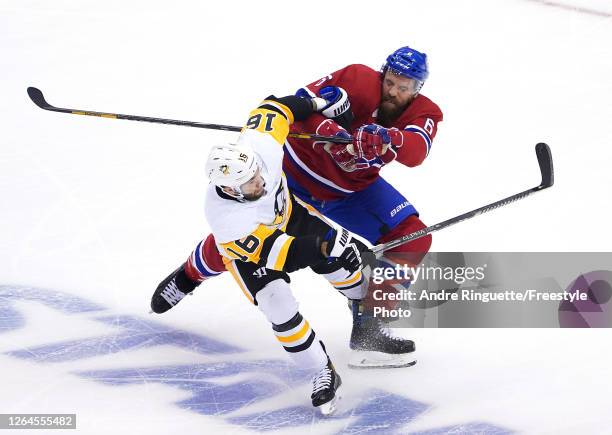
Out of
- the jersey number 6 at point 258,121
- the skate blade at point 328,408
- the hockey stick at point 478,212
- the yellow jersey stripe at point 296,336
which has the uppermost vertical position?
the jersey number 6 at point 258,121

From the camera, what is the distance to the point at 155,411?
10.9 feet

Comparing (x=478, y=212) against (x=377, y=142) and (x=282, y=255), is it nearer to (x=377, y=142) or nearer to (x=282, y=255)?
(x=377, y=142)

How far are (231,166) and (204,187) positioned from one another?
2086mm

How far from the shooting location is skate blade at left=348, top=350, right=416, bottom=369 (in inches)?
148

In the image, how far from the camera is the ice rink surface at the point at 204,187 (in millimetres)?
3439

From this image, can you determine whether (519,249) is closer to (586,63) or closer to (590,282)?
(590,282)

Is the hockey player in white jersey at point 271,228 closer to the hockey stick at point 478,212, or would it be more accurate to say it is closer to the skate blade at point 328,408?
the hockey stick at point 478,212

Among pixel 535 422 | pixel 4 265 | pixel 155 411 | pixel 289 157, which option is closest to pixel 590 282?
pixel 535 422

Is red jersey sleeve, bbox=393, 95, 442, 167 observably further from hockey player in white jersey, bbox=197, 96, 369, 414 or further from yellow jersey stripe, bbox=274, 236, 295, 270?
yellow jersey stripe, bbox=274, 236, 295, 270

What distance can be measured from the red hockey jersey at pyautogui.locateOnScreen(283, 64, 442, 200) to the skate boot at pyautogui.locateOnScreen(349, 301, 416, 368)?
19.3 inches

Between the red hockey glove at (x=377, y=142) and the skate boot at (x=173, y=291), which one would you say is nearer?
the red hockey glove at (x=377, y=142)

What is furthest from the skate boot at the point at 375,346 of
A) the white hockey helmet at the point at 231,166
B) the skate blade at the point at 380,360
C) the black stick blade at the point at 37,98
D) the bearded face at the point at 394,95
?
the black stick blade at the point at 37,98

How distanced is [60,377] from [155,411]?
17.5 inches

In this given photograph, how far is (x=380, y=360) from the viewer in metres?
3.78
